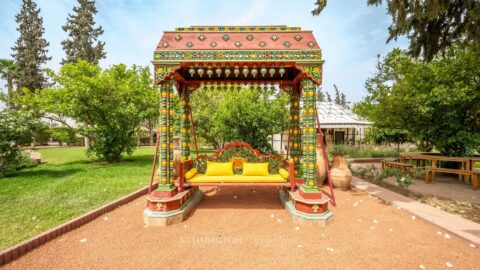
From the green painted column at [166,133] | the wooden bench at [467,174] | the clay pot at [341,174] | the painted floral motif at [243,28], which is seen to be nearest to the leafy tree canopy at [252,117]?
the clay pot at [341,174]

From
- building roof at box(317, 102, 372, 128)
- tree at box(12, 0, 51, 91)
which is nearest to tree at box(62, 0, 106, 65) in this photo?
tree at box(12, 0, 51, 91)

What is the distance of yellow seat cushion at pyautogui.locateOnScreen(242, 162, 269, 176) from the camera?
569cm

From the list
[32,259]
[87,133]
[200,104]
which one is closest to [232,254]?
[32,259]

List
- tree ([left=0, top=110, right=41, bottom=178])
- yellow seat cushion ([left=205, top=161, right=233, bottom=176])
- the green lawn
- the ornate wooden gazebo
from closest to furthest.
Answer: the green lawn < the ornate wooden gazebo < yellow seat cushion ([left=205, top=161, right=233, bottom=176]) < tree ([left=0, top=110, right=41, bottom=178])

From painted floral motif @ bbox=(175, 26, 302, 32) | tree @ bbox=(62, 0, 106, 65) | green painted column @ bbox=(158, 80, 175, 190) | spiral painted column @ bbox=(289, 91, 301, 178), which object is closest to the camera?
green painted column @ bbox=(158, 80, 175, 190)

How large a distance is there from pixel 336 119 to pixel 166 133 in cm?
1966

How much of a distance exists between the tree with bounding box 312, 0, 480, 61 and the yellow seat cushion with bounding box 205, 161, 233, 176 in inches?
186

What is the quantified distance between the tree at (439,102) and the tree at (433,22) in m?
0.88

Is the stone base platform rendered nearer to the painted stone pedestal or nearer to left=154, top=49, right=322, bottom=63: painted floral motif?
the painted stone pedestal

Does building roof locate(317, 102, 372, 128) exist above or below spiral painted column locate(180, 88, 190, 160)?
above

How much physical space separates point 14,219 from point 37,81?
120ft

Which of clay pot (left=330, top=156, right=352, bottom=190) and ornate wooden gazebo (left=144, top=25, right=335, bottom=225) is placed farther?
clay pot (left=330, top=156, right=352, bottom=190)

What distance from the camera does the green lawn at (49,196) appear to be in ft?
13.4

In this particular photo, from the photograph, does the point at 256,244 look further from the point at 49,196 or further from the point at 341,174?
the point at 49,196
